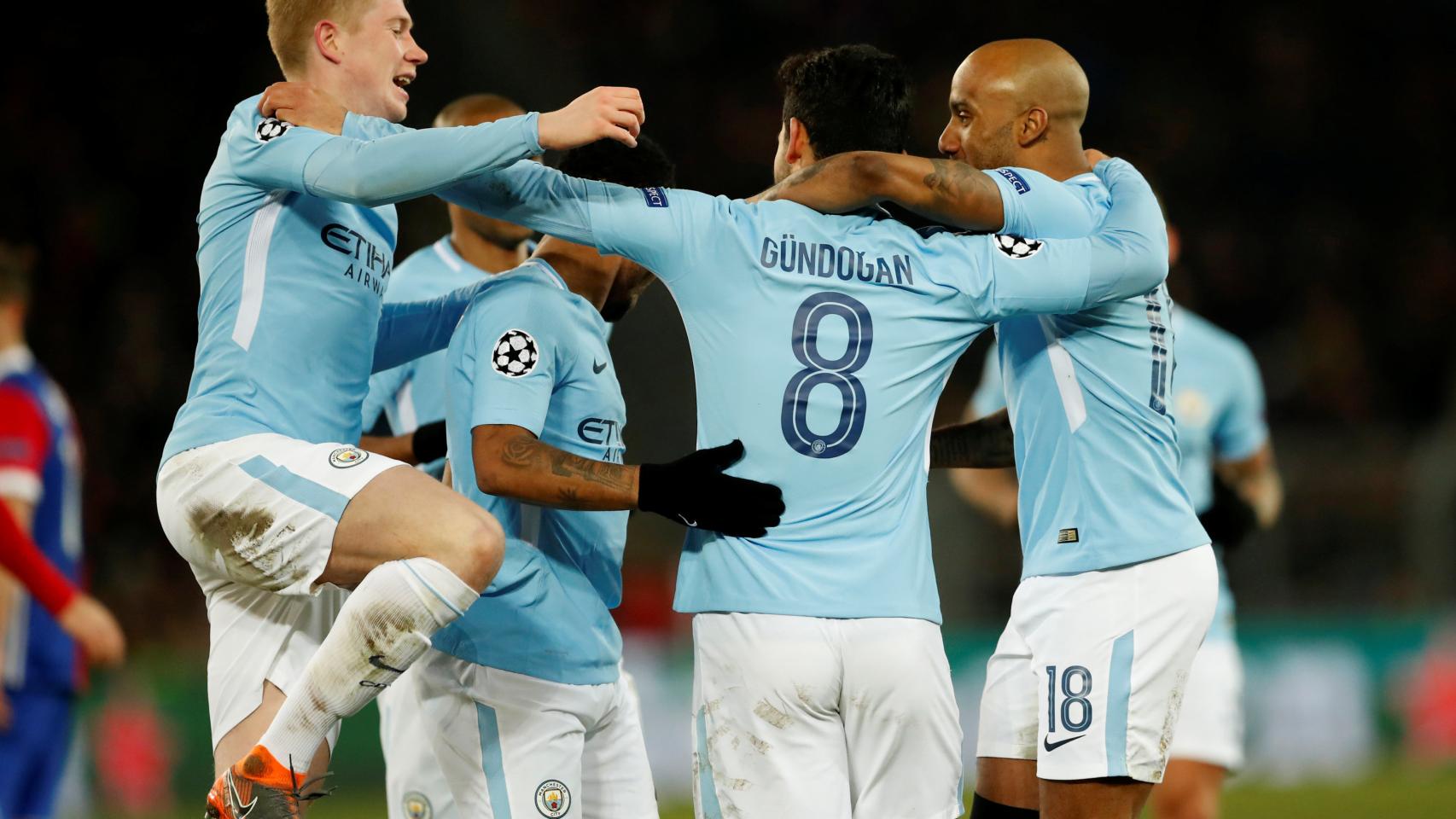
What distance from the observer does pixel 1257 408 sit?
299 inches

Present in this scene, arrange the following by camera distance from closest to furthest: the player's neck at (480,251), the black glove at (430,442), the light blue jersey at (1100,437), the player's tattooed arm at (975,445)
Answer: the light blue jersey at (1100,437) → the player's tattooed arm at (975,445) → the black glove at (430,442) → the player's neck at (480,251)

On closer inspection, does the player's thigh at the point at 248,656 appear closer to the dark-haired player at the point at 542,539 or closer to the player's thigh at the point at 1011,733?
the dark-haired player at the point at 542,539

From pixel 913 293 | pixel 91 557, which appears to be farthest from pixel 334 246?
pixel 91 557


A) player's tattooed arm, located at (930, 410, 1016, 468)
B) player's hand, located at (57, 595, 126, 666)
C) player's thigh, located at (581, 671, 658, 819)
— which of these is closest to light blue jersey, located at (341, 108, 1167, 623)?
player's thigh, located at (581, 671, 658, 819)

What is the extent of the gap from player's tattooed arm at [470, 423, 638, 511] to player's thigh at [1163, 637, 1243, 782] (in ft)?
11.6

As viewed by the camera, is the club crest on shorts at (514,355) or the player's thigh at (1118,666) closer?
the club crest on shorts at (514,355)

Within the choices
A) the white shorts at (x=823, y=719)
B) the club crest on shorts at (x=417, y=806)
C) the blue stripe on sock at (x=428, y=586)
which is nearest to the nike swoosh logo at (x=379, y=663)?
the blue stripe on sock at (x=428, y=586)

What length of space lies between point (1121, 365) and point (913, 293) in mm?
774

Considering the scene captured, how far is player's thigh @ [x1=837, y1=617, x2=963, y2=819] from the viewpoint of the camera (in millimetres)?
3906

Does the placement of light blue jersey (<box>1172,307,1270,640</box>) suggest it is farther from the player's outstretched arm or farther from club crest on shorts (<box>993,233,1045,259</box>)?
the player's outstretched arm

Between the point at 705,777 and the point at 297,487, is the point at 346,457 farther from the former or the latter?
the point at 705,777

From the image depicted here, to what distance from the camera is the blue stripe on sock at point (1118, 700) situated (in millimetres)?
4297

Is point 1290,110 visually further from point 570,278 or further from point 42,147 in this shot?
point 570,278

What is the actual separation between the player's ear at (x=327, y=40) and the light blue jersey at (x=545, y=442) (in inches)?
30.8
